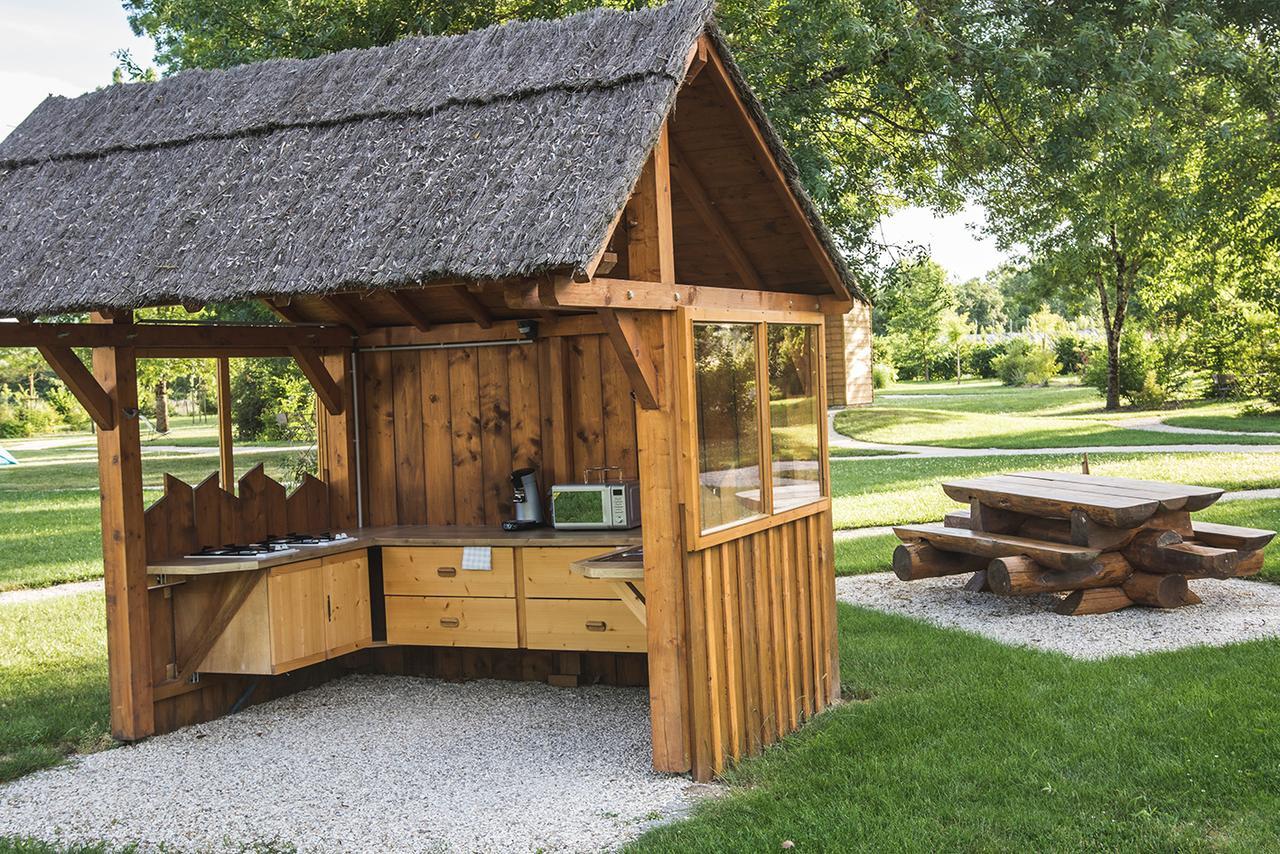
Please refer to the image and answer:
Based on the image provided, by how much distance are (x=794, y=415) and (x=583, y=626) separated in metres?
1.93

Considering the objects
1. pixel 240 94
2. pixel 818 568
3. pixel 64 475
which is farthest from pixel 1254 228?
pixel 64 475

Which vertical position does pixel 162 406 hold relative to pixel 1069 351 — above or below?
below

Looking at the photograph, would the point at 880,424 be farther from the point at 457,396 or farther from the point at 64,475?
the point at 457,396

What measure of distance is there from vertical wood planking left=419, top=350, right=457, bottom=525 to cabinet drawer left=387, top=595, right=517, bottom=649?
2.84ft

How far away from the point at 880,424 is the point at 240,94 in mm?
25643

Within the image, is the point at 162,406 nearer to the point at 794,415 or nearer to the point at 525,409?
the point at 525,409

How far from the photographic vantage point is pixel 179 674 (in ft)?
26.1

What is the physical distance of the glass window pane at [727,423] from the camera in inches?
257

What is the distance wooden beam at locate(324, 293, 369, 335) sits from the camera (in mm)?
9047

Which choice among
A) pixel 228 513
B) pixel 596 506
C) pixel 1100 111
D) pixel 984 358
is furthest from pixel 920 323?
pixel 228 513

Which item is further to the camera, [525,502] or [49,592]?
[49,592]

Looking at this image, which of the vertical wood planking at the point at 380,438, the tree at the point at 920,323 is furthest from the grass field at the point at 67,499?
the tree at the point at 920,323

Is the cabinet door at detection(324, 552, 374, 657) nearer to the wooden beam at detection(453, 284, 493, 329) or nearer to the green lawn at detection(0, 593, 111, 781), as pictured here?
the green lawn at detection(0, 593, 111, 781)

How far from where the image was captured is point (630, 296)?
594 centimetres
